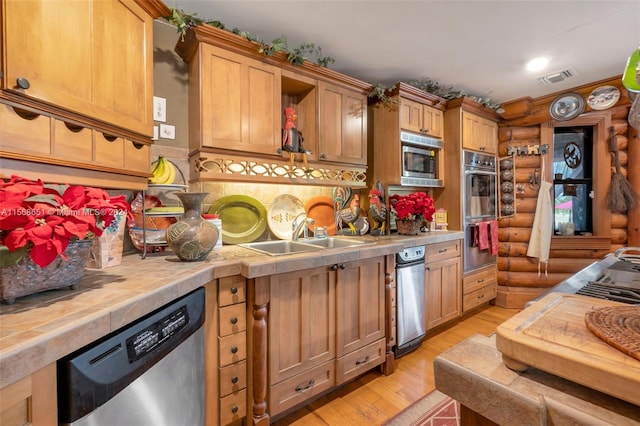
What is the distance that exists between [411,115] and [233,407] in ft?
9.06

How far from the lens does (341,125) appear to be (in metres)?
2.42

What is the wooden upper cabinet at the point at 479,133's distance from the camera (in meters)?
3.10

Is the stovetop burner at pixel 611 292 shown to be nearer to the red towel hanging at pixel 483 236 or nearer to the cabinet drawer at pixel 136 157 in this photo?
the cabinet drawer at pixel 136 157

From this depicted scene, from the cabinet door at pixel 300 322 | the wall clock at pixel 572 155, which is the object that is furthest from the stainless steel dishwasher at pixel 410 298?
the wall clock at pixel 572 155

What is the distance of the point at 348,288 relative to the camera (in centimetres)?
187

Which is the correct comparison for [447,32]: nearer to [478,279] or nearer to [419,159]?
[419,159]

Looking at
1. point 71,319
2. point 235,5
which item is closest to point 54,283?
point 71,319

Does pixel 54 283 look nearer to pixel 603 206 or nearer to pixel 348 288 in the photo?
pixel 348 288

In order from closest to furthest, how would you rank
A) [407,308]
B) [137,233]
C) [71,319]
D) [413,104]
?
1. [71,319]
2. [137,233]
3. [407,308]
4. [413,104]

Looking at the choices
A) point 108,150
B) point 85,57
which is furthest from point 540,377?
point 85,57

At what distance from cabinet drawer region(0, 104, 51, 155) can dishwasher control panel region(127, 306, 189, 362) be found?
0.74 meters

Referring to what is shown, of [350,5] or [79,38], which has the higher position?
[350,5]

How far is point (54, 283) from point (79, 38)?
0.94 metres

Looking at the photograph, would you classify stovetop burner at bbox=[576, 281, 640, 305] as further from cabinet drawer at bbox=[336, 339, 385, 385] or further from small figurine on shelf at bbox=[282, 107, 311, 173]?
small figurine on shelf at bbox=[282, 107, 311, 173]
